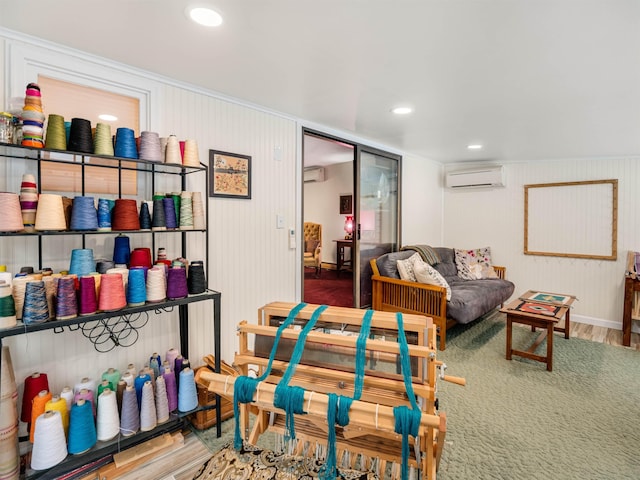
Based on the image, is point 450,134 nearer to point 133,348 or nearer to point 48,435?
point 133,348

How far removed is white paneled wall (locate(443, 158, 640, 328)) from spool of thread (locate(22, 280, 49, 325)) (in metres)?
5.19

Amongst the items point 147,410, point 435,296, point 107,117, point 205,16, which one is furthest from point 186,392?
point 435,296

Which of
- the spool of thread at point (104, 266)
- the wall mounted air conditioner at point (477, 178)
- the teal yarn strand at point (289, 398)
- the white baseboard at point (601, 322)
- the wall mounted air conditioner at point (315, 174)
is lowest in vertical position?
the white baseboard at point (601, 322)

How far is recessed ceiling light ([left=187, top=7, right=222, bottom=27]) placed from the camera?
1456 mm

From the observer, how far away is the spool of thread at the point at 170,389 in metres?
1.87

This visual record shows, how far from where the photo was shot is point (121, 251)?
189 cm

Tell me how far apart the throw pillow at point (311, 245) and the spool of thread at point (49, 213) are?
18.6 ft

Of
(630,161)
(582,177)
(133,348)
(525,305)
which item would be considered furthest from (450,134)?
(133,348)

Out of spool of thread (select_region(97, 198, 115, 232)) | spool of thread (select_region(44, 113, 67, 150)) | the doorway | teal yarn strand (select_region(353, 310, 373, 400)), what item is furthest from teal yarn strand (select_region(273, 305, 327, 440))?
the doorway

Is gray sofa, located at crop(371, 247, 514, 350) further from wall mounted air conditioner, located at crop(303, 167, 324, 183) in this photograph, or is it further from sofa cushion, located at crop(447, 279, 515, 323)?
wall mounted air conditioner, located at crop(303, 167, 324, 183)

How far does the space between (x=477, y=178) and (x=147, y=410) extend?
4884mm

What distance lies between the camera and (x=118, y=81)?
2.00 meters

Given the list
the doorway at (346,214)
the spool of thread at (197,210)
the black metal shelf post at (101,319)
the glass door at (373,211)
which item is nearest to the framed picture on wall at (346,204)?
the doorway at (346,214)

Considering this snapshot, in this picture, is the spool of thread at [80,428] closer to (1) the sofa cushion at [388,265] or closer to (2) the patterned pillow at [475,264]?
(1) the sofa cushion at [388,265]
